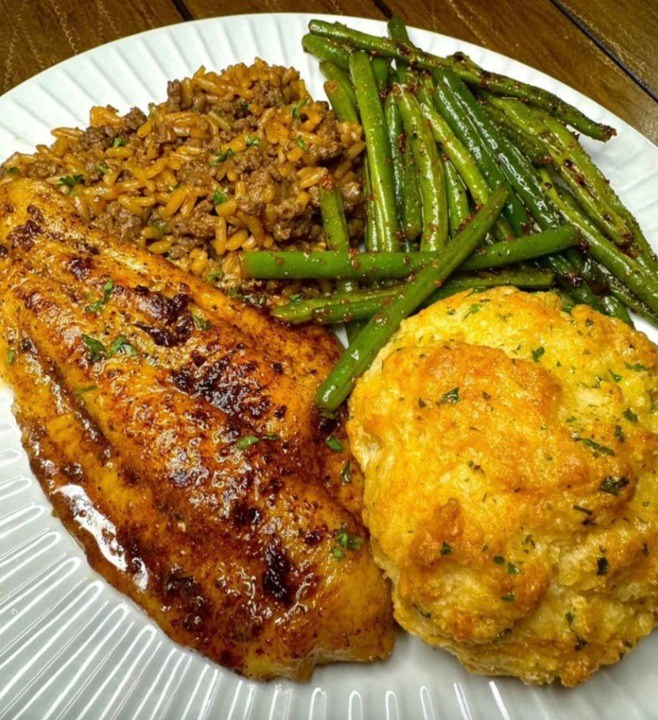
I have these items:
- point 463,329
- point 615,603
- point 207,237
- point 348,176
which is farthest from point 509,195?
point 615,603

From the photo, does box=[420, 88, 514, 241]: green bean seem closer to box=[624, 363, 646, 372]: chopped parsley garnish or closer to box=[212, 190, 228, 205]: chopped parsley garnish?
box=[624, 363, 646, 372]: chopped parsley garnish

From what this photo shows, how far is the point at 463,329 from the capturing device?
115 inches

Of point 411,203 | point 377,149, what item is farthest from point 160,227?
point 411,203

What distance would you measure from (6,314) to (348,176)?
6.30 feet

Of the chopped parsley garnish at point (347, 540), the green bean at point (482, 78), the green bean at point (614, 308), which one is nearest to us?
the chopped parsley garnish at point (347, 540)

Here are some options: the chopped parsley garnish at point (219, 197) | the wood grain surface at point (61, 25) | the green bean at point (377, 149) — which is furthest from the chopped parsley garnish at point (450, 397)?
the wood grain surface at point (61, 25)

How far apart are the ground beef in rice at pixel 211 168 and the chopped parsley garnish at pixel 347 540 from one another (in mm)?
1454

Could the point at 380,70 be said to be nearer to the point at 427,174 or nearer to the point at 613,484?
the point at 427,174

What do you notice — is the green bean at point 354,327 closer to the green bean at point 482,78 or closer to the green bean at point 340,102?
the green bean at point 340,102

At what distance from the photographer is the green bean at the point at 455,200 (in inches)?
146

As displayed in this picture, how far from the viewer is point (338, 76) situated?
4023 millimetres

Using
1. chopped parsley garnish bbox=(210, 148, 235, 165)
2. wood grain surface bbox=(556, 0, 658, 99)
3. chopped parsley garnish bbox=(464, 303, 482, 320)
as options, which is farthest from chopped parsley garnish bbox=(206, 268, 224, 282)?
wood grain surface bbox=(556, 0, 658, 99)

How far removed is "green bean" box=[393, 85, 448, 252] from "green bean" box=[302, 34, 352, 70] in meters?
0.47

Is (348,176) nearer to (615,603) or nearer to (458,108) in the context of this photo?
(458,108)
